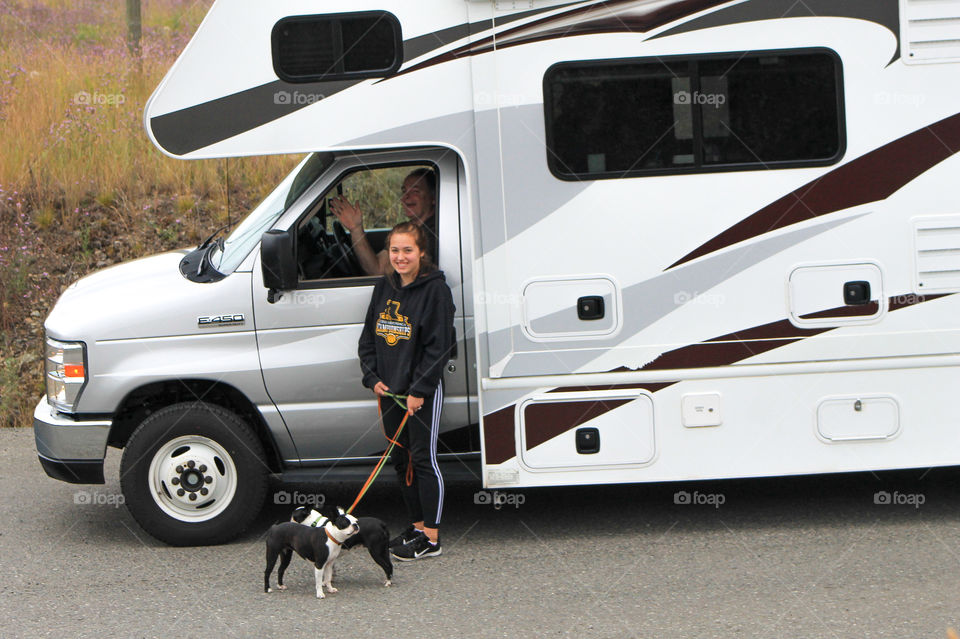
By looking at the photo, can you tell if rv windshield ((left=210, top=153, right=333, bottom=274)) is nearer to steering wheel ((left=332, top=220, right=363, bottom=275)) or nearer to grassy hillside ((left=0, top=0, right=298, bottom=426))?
steering wheel ((left=332, top=220, right=363, bottom=275))

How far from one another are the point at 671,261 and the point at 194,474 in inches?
112

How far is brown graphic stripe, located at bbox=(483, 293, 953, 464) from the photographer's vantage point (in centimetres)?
585

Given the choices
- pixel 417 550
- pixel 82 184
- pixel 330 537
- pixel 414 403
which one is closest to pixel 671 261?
pixel 414 403

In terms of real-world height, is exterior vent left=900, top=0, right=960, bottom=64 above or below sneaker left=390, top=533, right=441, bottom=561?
above

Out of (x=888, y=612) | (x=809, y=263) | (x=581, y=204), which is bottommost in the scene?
(x=888, y=612)

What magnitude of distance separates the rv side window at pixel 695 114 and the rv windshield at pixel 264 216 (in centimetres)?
135

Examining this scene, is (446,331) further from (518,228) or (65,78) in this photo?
(65,78)

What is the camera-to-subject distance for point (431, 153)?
598cm

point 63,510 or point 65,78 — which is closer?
point 63,510

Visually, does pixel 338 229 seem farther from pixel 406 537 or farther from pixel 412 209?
pixel 406 537

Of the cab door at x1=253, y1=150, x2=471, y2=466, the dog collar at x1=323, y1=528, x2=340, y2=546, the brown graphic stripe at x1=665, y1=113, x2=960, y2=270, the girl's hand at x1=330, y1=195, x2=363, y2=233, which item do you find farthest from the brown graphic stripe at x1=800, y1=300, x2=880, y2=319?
the dog collar at x1=323, y1=528, x2=340, y2=546

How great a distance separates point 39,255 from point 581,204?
740cm

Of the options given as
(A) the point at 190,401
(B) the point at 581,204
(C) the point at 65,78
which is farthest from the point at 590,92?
(C) the point at 65,78

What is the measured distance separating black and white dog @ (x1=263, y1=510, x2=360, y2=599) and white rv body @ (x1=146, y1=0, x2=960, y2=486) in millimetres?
938
